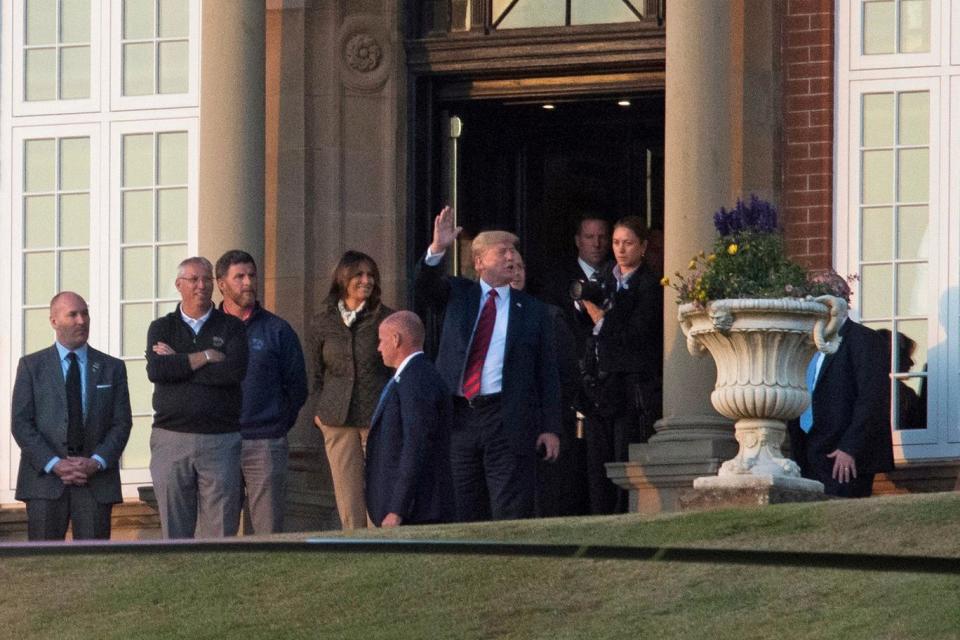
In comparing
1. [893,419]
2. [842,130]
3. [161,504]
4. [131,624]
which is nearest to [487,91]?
[842,130]

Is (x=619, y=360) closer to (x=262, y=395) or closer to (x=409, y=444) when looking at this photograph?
(x=262, y=395)

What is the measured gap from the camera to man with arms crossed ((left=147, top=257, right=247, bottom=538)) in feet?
35.3

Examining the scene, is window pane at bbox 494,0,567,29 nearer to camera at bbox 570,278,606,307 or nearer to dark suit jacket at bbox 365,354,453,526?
camera at bbox 570,278,606,307

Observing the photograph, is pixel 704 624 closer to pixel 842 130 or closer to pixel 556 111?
pixel 842 130

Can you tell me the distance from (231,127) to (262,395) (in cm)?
233

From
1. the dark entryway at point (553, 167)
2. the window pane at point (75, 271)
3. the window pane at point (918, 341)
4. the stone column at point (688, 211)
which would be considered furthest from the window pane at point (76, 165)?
the window pane at point (918, 341)

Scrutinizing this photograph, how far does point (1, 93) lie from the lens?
14570 millimetres

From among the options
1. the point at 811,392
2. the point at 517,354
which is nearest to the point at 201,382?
the point at 517,354

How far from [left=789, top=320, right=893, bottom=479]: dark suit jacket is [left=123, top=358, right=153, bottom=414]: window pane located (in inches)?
184

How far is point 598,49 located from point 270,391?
3719 millimetres

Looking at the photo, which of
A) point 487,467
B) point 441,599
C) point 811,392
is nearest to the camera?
point 441,599

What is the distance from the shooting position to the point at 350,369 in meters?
11.3

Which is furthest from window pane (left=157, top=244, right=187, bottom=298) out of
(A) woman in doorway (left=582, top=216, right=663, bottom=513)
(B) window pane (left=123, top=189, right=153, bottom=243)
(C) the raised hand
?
(C) the raised hand

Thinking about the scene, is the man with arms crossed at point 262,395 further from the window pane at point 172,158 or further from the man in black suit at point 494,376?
the window pane at point 172,158
